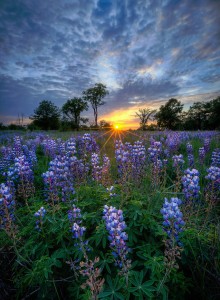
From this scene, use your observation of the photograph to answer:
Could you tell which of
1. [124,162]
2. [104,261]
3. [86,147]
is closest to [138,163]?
[124,162]

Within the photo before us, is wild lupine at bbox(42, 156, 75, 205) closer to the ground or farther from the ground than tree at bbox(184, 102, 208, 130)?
closer to the ground

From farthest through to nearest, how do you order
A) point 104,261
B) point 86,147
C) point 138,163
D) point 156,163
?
point 86,147
point 138,163
point 156,163
point 104,261

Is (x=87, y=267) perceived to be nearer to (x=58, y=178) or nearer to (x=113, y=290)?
(x=113, y=290)

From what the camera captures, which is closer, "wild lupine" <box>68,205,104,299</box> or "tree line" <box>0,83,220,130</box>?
"wild lupine" <box>68,205,104,299</box>

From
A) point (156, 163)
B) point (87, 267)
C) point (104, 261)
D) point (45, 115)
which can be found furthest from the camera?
point (45, 115)

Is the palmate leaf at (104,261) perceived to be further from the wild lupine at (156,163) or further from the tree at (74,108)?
the tree at (74,108)

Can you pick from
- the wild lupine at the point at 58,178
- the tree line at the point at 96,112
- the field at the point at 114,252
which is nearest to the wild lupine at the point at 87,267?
the field at the point at 114,252

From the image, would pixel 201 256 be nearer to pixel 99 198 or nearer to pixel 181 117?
pixel 99 198

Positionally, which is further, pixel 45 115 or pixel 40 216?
pixel 45 115

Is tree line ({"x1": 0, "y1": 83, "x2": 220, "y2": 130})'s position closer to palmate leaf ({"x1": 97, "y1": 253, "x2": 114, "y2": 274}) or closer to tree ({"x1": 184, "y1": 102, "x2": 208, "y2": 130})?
tree ({"x1": 184, "y1": 102, "x2": 208, "y2": 130})

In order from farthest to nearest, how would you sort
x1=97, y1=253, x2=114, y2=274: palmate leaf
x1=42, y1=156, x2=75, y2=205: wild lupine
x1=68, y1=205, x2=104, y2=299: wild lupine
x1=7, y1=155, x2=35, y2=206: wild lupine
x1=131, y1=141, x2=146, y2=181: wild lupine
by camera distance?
x1=131, y1=141, x2=146, y2=181: wild lupine, x1=7, y1=155, x2=35, y2=206: wild lupine, x1=42, y1=156, x2=75, y2=205: wild lupine, x1=97, y1=253, x2=114, y2=274: palmate leaf, x1=68, y1=205, x2=104, y2=299: wild lupine

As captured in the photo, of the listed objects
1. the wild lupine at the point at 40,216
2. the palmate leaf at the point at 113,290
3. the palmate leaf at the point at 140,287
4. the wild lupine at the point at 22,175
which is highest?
the wild lupine at the point at 22,175

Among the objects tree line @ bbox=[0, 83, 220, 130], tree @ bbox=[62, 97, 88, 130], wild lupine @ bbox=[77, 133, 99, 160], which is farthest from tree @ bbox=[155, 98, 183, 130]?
wild lupine @ bbox=[77, 133, 99, 160]

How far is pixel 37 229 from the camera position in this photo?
235 cm
